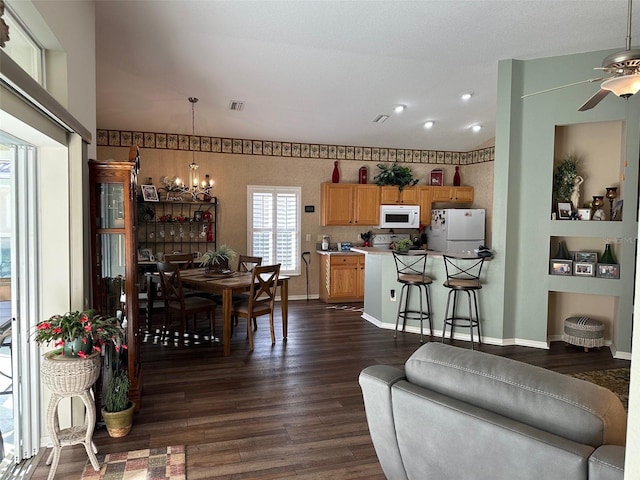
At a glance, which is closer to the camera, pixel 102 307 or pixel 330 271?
pixel 102 307

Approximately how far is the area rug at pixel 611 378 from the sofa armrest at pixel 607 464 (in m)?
3.18

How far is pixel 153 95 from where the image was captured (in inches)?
219

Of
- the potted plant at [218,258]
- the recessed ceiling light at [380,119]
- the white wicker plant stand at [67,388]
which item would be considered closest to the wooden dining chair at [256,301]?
the potted plant at [218,258]

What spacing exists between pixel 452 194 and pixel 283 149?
328cm

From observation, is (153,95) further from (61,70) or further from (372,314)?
(372,314)

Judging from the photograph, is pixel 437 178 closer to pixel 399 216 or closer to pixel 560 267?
pixel 399 216

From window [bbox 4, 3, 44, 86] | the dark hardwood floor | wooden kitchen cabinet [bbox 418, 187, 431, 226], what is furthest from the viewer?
wooden kitchen cabinet [bbox 418, 187, 431, 226]

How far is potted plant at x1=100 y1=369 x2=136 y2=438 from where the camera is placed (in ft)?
9.21

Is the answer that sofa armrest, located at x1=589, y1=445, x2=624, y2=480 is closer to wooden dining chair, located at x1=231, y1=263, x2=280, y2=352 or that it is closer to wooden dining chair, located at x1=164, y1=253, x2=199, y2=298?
wooden dining chair, located at x1=231, y1=263, x2=280, y2=352

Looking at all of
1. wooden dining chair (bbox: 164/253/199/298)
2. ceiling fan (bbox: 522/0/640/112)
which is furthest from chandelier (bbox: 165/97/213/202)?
ceiling fan (bbox: 522/0/640/112)

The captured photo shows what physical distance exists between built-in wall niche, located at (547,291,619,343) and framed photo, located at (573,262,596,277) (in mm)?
415

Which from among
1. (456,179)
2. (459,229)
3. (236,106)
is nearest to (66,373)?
(236,106)

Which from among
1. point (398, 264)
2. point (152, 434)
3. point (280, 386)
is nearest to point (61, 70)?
point (152, 434)

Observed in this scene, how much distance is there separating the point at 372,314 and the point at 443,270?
125 cm
